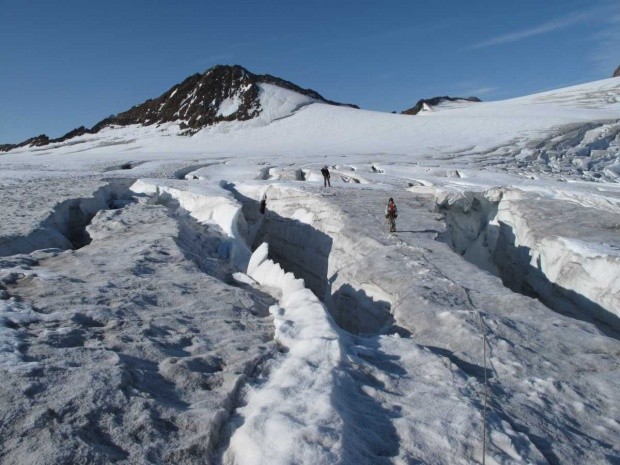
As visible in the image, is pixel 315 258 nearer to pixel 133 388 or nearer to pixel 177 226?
pixel 177 226

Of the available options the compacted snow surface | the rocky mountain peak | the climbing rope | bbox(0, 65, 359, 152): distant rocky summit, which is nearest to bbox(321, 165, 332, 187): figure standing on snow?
the compacted snow surface

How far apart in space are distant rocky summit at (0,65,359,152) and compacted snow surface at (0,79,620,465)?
114ft

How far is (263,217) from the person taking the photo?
15.7 metres

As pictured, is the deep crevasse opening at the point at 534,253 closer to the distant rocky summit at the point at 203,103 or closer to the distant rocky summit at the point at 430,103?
the distant rocky summit at the point at 203,103

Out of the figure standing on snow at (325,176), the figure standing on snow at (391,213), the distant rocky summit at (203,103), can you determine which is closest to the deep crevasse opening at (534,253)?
the figure standing on snow at (391,213)

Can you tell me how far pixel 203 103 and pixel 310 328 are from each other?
50124mm

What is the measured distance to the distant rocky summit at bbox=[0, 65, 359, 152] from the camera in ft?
162

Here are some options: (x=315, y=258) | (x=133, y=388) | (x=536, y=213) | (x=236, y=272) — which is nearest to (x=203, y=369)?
(x=133, y=388)

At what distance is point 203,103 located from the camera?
52.2 meters

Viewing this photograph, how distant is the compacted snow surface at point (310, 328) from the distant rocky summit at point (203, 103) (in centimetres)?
3468

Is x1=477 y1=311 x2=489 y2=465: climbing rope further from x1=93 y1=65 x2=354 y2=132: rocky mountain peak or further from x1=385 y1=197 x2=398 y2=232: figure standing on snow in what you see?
x1=93 y1=65 x2=354 y2=132: rocky mountain peak

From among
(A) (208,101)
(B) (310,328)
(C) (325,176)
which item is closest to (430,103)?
(A) (208,101)

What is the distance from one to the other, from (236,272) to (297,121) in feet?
124

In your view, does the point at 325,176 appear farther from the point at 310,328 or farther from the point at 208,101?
the point at 208,101
